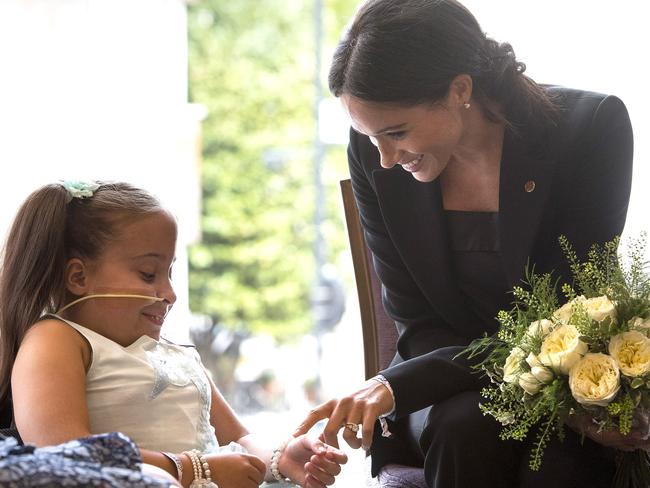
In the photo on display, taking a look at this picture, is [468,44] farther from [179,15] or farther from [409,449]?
[179,15]

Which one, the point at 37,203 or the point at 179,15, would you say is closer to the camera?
the point at 37,203

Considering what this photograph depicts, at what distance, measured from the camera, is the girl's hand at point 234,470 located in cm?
183

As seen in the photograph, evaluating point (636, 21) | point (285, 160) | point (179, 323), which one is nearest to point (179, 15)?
point (179, 323)

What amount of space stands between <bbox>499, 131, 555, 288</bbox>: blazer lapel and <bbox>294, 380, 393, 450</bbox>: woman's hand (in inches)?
16.0

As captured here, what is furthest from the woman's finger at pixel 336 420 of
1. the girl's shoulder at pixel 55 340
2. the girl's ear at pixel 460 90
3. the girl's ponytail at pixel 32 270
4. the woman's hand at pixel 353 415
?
the girl's ear at pixel 460 90

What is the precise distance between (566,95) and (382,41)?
18.8 inches

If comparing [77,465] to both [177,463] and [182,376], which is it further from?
[182,376]

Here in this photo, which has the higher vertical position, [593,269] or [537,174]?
[537,174]

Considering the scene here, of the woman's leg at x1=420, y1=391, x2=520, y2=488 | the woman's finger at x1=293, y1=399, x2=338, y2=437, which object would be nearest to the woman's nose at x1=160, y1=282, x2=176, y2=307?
the woman's finger at x1=293, y1=399, x2=338, y2=437

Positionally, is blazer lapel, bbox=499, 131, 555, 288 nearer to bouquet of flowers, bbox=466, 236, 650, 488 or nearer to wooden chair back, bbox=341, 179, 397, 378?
bouquet of flowers, bbox=466, 236, 650, 488

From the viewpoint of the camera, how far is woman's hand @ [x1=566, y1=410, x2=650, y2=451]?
1.69 metres

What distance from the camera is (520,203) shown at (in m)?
2.15

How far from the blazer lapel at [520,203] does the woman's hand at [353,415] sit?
41cm

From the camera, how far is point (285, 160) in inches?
400
